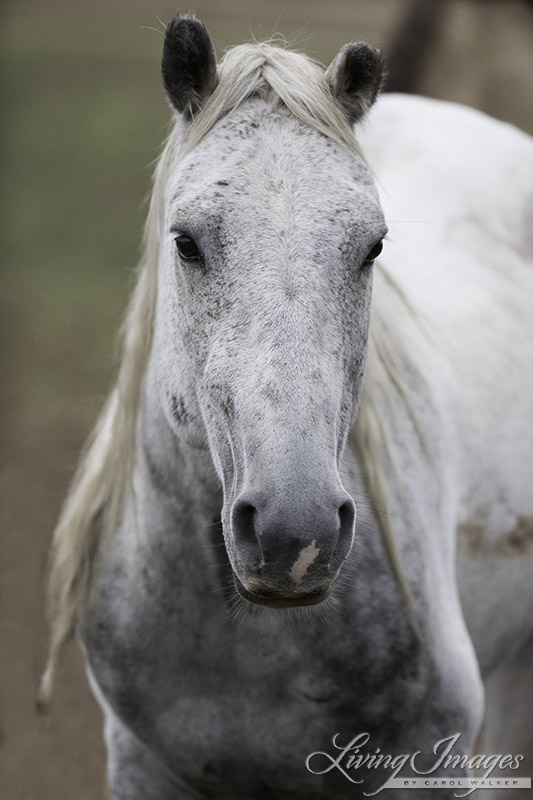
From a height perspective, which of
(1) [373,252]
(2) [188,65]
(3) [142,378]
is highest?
(2) [188,65]

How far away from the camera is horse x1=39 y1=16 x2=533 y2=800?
1.92m

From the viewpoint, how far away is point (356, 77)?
227 centimetres

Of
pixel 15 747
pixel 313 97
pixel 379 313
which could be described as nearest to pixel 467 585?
pixel 379 313

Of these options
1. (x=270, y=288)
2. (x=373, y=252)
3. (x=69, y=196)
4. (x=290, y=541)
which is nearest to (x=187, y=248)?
(x=270, y=288)

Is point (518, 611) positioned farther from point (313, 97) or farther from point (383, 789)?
point (313, 97)

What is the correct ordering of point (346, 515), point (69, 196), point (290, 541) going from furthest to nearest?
point (69, 196)
point (346, 515)
point (290, 541)

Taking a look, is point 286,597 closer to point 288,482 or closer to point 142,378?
point 288,482

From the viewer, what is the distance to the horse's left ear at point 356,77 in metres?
Result: 2.21

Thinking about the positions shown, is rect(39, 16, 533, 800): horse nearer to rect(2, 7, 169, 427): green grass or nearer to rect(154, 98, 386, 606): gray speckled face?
rect(154, 98, 386, 606): gray speckled face

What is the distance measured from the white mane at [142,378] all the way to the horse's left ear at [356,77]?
0.13ft

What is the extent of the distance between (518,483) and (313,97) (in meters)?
1.55

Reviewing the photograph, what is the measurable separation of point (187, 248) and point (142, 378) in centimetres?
59

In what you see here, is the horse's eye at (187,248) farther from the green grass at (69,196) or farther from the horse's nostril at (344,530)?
the green grass at (69,196)

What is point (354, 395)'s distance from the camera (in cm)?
216
